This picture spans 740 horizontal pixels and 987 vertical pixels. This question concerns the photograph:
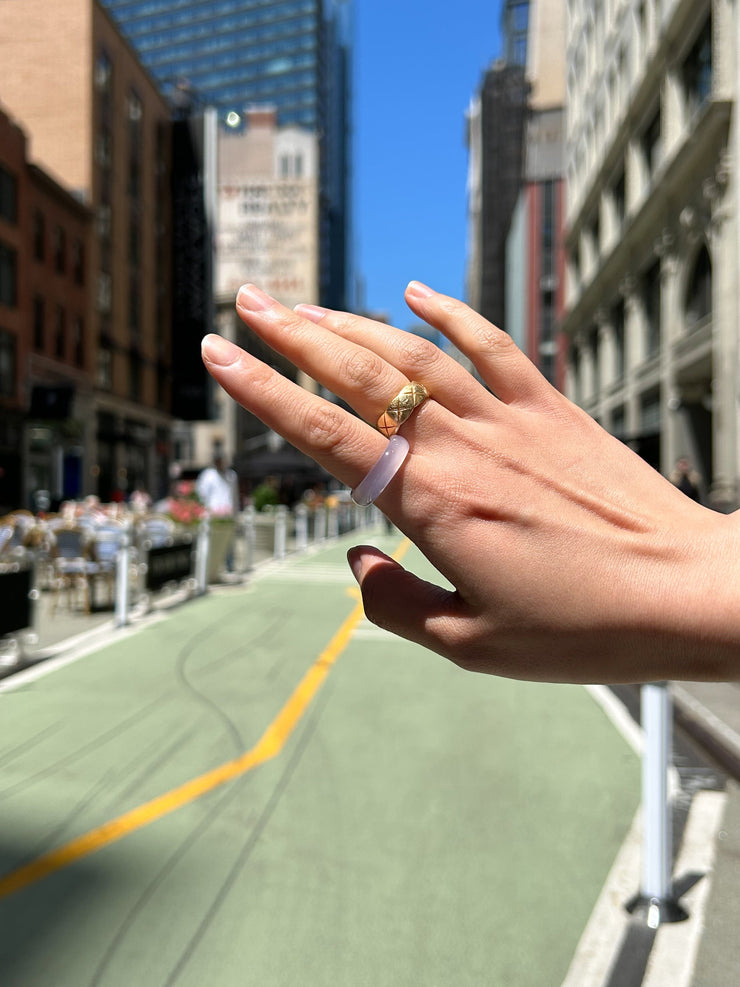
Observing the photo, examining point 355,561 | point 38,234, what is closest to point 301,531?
point 38,234

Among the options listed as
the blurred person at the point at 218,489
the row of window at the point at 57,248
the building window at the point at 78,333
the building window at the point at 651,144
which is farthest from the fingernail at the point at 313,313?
the blurred person at the point at 218,489

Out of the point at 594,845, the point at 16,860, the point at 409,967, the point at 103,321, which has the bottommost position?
the point at 594,845

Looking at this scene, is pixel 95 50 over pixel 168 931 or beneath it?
over

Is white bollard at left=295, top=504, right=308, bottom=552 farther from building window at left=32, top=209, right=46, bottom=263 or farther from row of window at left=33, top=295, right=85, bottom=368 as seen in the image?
building window at left=32, top=209, right=46, bottom=263

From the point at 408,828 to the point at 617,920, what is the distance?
3.08ft

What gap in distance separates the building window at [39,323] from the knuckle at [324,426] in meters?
1.17

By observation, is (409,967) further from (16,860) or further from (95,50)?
(95,50)

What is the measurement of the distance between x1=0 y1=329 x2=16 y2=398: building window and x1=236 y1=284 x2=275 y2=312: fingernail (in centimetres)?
110

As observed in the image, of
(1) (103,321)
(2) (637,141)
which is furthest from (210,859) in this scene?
(2) (637,141)

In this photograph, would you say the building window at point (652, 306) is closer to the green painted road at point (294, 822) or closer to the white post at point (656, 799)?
the white post at point (656, 799)

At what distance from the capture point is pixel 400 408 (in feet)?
3.31

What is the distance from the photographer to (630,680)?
40.8 inches

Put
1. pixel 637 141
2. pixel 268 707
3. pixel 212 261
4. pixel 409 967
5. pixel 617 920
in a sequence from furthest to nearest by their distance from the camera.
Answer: pixel 268 707, pixel 212 261, pixel 617 920, pixel 637 141, pixel 409 967

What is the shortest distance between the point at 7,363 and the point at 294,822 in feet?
7.59
